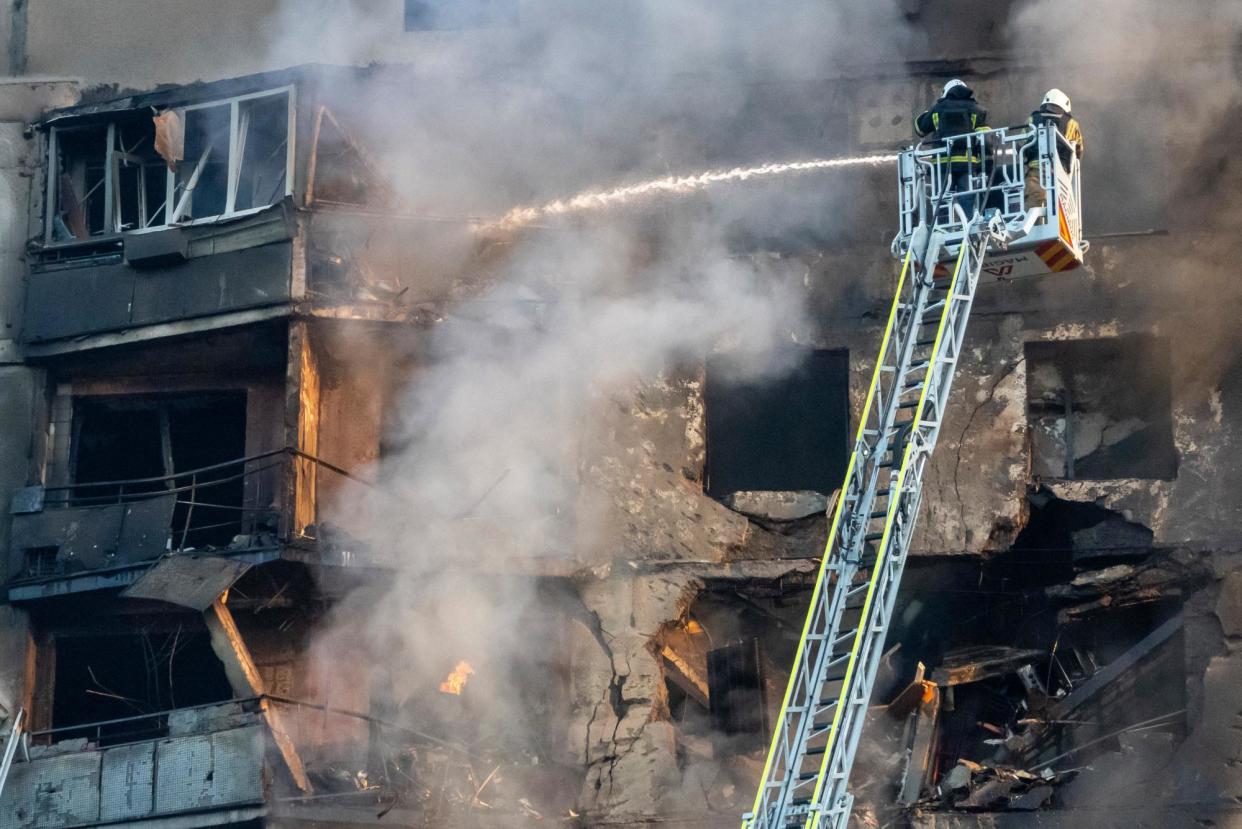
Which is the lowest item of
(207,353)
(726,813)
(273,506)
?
(726,813)

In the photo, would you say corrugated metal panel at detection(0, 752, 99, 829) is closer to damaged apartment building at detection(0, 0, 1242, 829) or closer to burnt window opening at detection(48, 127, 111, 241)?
damaged apartment building at detection(0, 0, 1242, 829)

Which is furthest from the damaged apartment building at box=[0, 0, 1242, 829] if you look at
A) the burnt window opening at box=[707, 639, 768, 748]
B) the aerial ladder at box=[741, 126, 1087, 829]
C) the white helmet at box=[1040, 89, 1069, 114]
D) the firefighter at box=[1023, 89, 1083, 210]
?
the white helmet at box=[1040, 89, 1069, 114]

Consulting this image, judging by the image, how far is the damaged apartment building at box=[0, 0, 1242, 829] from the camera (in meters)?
Result: 14.4

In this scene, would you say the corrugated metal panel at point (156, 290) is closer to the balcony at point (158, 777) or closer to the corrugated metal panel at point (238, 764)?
the balcony at point (158, 777)

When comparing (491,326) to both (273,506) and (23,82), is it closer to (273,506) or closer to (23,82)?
(273,506)

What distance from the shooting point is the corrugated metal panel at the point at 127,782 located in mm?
14227

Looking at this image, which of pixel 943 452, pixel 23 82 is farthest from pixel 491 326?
pixel 23 82

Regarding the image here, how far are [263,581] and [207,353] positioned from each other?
2378 mm

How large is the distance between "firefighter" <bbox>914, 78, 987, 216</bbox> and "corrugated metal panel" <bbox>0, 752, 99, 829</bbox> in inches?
331

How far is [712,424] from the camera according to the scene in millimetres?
15750

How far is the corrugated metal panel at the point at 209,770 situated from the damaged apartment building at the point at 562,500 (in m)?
0.03

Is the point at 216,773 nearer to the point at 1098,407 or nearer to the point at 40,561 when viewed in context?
the point at 40,561

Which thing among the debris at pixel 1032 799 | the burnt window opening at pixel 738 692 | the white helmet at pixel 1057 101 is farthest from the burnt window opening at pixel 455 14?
the debris at pixel 1032 799

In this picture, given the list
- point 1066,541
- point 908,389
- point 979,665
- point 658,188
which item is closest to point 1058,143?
point 908,389
